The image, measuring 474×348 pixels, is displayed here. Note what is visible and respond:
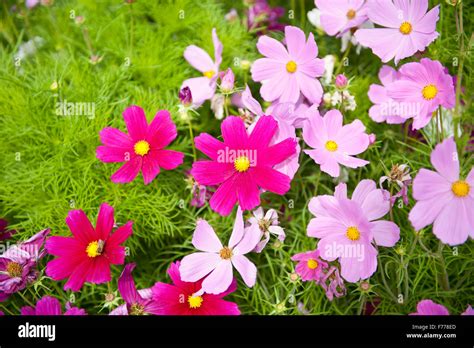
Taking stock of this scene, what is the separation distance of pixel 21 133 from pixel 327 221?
0.54 meters

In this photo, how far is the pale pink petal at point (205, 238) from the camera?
756mm

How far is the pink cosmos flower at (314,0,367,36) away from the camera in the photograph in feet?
2.83

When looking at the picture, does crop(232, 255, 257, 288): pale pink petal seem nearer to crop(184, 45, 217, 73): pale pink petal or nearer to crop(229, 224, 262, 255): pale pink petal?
crop(229, 224, 262, 255): pale pink petal

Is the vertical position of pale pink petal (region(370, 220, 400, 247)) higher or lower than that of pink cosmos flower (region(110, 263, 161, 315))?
higher

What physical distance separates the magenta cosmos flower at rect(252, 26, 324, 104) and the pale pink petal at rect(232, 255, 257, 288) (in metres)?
0.27

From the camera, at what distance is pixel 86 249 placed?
0.76 m

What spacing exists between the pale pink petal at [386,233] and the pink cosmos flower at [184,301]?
22 cm

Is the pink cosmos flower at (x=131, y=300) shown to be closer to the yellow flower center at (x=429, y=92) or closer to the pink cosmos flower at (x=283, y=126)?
the pink cosmos flower at (x=283, y=126)

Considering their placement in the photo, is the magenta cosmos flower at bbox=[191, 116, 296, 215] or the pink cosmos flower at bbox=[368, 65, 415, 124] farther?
the pink cosmos flower at bbox=[368, 65, 415, 124]

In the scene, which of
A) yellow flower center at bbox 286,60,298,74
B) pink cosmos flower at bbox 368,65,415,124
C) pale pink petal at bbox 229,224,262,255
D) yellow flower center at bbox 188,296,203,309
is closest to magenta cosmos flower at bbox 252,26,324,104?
yellow flower center at bbox 286,60,298,74
